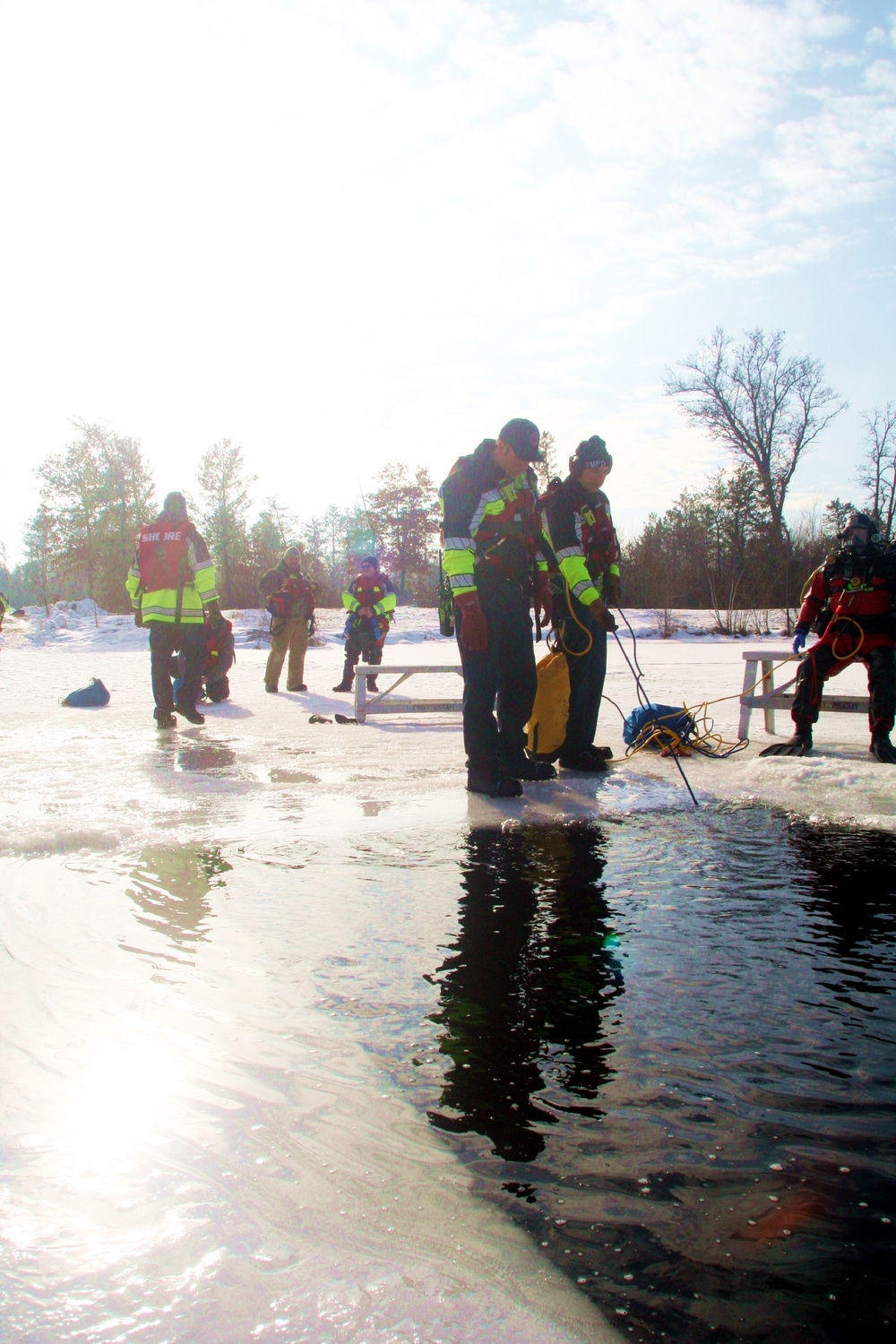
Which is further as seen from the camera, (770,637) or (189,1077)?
(770,637)

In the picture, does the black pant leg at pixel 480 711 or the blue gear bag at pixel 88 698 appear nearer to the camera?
the black pant leg at pixel 480 711

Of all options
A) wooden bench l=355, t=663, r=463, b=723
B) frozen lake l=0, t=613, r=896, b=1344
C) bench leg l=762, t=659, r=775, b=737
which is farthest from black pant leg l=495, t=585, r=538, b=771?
bench leg l=762, t=659, r=775, b=737

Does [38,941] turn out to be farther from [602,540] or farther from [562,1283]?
[602,540]

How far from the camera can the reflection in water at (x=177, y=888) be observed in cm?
240

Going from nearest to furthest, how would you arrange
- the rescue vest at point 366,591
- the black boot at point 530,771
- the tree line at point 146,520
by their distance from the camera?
the black boot at point 530,771 < the rescue vest at point 366,591 < the tree line at point 146,520

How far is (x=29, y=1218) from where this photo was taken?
1.21m

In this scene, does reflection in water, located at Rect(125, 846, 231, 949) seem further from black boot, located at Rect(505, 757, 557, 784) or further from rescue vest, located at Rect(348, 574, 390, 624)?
rescue vest, located at Rect(348, 574, 390, 624)

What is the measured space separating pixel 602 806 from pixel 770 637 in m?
19.1

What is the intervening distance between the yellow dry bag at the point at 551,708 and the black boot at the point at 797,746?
1271mm

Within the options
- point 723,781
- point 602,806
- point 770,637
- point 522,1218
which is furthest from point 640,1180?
point 770,637

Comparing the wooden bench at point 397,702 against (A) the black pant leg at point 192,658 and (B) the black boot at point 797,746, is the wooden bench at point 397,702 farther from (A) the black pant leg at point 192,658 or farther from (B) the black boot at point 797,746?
(B) the black boot at point 797,746

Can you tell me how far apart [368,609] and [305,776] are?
5925 mm

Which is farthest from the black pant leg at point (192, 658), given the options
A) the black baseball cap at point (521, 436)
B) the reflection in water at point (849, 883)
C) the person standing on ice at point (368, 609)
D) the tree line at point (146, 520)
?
the tree line at point (146, 520)

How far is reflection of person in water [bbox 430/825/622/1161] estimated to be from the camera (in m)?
1.52
